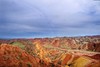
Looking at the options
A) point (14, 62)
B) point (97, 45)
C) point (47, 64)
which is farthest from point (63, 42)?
point (14, 62)

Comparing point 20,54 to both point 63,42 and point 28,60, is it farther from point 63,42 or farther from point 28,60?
point 63,42

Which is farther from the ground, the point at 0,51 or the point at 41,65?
the point at 0,51

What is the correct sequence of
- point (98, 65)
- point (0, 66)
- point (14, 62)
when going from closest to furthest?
point (98, 65) < point (0, 66) < point (14, 62)

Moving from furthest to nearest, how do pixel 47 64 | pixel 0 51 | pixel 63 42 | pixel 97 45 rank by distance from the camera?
pixel 63 42
pixel 97 45
pixel 47 64
pixel 0 51

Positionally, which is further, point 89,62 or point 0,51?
point 0,51

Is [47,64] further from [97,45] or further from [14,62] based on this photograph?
[97,45]

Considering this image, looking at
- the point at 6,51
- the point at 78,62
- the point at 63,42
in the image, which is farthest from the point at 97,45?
the point at 6,51

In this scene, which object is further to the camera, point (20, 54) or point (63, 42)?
point (63, 42)

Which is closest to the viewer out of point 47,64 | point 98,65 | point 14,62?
point 98,65

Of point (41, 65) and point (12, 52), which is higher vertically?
point (12, 52)
